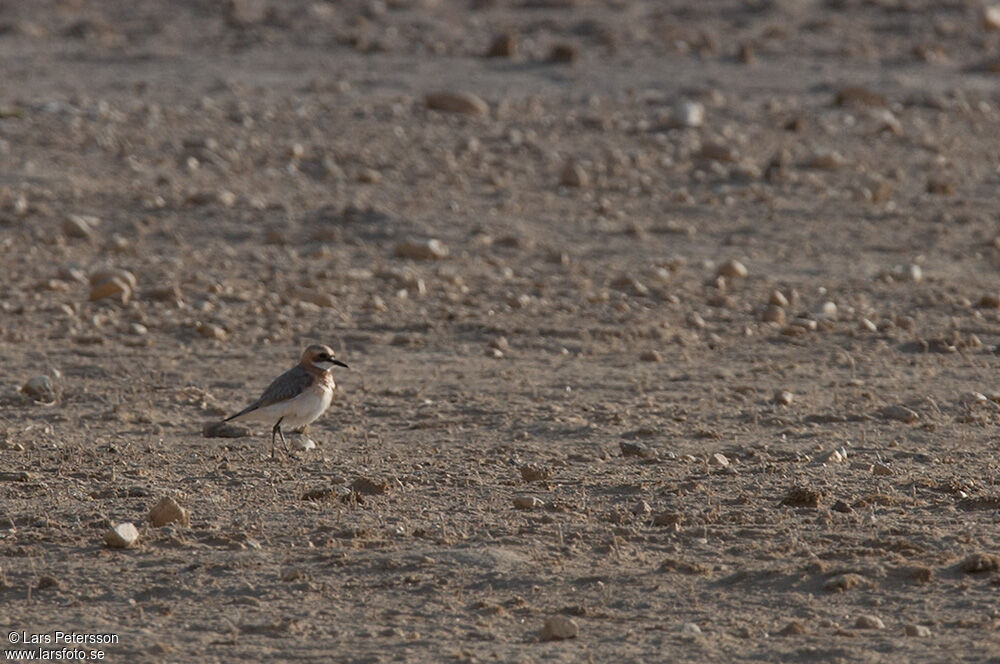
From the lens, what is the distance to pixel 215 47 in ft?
63.9

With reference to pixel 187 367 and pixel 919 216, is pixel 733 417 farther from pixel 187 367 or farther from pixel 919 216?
pixel 919 216

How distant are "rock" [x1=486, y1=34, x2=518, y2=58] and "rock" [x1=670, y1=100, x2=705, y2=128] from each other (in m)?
4.11

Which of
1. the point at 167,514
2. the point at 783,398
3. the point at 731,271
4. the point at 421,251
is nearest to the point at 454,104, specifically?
the point at 421,251

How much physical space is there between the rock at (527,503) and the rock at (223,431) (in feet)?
5.27

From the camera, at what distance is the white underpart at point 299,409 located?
632 cm

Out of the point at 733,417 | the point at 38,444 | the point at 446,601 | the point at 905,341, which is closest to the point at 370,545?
the point at 446,601

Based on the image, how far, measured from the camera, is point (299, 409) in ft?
20.7

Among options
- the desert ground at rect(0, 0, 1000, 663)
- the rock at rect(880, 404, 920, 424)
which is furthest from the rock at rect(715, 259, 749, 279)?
the rock at rect(880, 404, 920, 424)

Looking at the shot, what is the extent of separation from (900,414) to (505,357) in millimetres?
2158

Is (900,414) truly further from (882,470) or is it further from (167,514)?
(167,514)

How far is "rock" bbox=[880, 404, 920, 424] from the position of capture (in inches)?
276

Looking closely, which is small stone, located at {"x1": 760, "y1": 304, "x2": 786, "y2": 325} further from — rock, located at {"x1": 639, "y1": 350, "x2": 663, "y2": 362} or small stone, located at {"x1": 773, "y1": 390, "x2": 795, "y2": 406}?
small stone, located at {"x1": 773, "y1": 390, "x2": 795, "y2": 406}

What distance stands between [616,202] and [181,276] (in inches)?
148

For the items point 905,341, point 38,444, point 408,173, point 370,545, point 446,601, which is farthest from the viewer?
point 408,173
